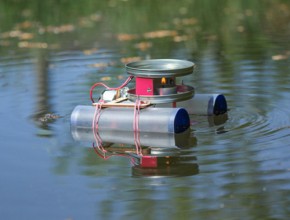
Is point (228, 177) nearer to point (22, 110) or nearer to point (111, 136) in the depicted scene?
point (111, 136)

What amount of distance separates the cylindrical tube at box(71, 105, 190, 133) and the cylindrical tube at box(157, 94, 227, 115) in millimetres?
670

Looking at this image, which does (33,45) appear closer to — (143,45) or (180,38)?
(143,45)

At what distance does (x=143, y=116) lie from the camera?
7859mm

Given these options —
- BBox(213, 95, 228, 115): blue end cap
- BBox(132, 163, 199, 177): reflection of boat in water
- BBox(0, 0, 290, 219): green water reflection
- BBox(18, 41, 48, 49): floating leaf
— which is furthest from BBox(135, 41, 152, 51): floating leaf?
BBox(132, 163, 199, 177): reflection of boat in water

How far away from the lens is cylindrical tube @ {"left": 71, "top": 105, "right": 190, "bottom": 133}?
7742 millimetres

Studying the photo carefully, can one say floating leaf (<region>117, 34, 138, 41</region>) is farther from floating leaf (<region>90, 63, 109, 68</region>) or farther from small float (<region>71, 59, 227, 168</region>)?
small float (<region>71, 59, 227, 168</region>)

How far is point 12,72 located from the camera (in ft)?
38.3

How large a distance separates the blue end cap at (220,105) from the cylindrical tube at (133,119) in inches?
27.9

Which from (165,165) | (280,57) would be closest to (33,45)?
(280,57)

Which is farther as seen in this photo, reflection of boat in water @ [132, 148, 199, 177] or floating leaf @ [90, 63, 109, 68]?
floating leaf @ [90, 63, 109, 68]

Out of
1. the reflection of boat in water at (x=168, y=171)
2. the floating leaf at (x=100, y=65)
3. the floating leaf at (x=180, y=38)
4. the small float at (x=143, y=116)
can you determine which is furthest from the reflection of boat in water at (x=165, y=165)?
the floating leaf at (x=180, y=38)

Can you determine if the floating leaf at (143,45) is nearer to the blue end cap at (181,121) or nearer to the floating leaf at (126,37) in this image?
the floating leaf at (126,37)

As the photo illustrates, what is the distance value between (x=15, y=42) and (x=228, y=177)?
9030 millimetres

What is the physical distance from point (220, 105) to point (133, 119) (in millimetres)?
1163
